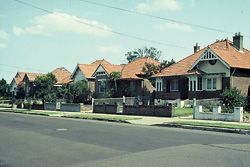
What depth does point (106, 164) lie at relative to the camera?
948 cm

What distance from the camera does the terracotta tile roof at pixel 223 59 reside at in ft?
125

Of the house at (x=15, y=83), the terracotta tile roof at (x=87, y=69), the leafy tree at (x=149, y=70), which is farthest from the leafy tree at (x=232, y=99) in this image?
the house at (x=15, y=83)

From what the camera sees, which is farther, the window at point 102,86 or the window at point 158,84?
the window at point 102,86

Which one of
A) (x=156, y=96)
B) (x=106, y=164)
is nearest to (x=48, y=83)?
(x=156, y=96)

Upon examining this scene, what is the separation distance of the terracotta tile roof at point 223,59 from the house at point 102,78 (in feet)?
33.2

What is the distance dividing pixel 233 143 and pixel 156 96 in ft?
102

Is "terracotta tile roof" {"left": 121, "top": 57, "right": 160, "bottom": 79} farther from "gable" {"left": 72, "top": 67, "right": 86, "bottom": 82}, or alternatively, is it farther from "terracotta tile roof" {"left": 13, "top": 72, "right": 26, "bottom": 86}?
"terracotta tile roof" {"left": 13, "top": 72, "right": 26, "bottom": 86}

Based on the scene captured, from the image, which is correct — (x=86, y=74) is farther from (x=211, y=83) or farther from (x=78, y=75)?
(x=211, y=83)

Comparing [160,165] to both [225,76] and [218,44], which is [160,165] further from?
[218,44]

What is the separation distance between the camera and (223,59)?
37.3 m

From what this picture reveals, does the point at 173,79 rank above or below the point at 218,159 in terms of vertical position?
above

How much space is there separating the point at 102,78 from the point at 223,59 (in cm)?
2041

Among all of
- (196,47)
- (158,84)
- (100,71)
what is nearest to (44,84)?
(100,71)

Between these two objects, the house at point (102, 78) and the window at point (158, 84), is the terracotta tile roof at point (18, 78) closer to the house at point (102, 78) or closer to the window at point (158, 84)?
the house at point (102, 78)
